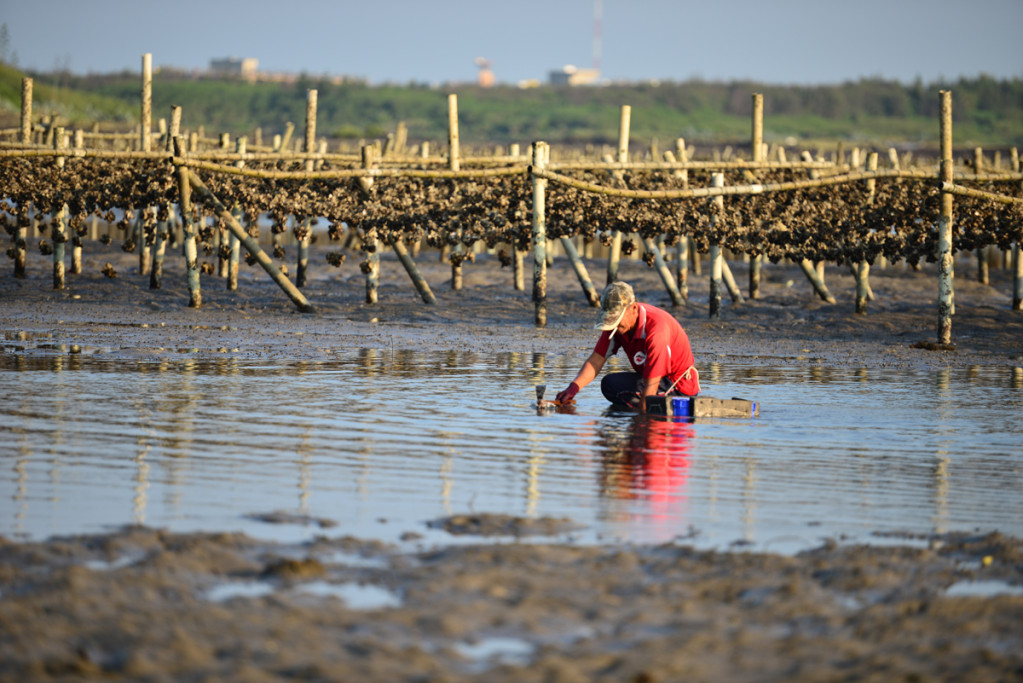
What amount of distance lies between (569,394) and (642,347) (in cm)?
74

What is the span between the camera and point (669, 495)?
23.8 feet

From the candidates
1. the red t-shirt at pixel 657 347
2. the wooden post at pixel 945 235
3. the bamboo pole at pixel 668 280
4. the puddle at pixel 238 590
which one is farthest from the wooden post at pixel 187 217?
the puddle at pixel 238 590

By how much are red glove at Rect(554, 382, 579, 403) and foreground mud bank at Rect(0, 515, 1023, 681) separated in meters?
4.34

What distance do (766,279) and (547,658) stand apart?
2344cm

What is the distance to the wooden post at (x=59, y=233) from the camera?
787 inches

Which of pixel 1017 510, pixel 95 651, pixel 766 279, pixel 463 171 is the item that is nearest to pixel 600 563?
pixel 95 651

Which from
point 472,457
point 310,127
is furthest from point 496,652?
point 310,127

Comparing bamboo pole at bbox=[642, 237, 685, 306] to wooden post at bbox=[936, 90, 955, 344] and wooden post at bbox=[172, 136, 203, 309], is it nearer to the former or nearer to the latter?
wooden post at bbox=[936, 90, 955, 344]

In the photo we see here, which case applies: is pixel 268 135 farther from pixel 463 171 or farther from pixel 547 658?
pixel 547 658

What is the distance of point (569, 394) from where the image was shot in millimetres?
10492

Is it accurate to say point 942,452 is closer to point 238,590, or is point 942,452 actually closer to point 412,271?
point 238,590

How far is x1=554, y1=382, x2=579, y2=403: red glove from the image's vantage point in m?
10.4

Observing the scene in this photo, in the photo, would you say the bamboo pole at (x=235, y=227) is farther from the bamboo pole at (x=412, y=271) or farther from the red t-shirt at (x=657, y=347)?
the red t-shirt at (x=657, y=347)

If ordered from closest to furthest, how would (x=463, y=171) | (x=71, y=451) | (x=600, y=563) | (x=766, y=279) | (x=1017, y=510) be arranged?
(x=600, y=563)
(x=1017, y=510)
(x=71, y=451)
(x=463, y=171)
(x=766, y=279)
